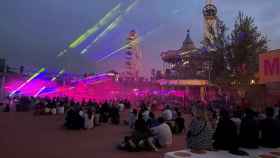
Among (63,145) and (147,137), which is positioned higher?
(147,137)

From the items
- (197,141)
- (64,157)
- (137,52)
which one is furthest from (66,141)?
(137,52)

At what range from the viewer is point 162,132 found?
953 cm

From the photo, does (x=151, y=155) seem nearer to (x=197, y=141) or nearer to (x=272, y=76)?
(x=197, y=141)

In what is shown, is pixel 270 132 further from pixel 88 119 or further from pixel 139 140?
pixel 88 119

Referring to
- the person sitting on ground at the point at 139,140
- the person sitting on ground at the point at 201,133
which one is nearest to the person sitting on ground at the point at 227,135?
the person sitting on ground at the point at 201,133

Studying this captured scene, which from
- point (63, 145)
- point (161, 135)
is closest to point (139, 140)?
point (161, 135)

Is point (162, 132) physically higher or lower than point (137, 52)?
lower

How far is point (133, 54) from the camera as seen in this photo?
295ft

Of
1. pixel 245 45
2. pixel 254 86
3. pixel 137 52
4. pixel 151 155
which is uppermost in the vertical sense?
pixel 137 52

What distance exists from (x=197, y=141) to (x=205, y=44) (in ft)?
62.0

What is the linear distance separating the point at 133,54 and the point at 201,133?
8357 cm

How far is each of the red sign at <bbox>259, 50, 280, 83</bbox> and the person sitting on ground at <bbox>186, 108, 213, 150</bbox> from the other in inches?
373

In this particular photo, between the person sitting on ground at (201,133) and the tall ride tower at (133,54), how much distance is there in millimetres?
81903

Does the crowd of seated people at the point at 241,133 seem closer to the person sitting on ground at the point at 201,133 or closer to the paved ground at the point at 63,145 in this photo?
the person sitting on ground at the point at 201,133
